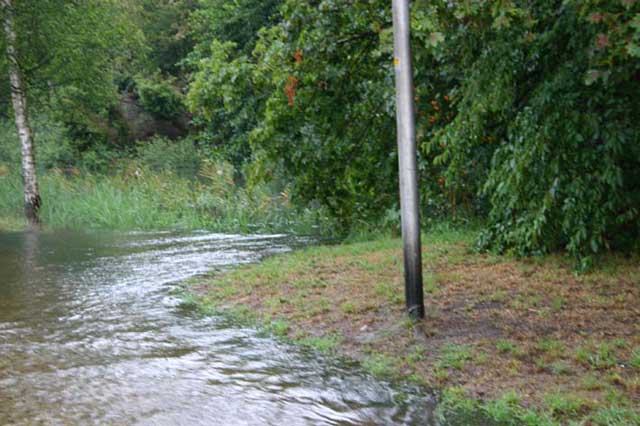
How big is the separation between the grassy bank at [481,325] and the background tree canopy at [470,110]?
640 mm

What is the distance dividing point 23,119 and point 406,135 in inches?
558

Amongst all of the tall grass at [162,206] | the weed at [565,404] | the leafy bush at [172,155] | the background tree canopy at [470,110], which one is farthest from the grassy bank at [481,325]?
the leafy bush at [172,155]

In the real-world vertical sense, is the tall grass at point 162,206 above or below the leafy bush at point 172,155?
below

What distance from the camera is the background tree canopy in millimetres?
7305

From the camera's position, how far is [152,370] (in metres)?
5.94

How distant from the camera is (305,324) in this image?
7227mm

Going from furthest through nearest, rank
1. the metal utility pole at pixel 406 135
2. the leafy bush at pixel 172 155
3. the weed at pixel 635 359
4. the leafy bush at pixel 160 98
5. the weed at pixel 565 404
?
the leafy bush at pixel 160 98, the leafy bush at pixel 172 155, the metal utility pole at pixel 406 135, the weed at pixel 635 359, the weed at pixel 565 404

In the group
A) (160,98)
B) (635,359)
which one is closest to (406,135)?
(635,359)

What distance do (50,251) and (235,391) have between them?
9168 mm

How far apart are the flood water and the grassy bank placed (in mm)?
367

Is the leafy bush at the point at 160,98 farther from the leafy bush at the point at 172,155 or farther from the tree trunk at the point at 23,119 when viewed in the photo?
the tree trunk at the point at 23,119

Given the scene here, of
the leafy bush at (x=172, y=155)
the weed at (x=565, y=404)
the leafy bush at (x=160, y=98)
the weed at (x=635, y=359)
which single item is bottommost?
the weed at (x=565, y=404)

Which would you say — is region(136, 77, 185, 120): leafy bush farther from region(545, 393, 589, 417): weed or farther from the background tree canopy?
Result: region(545, 393, 589, 417): weed

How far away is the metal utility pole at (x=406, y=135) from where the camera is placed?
616 centimetres
